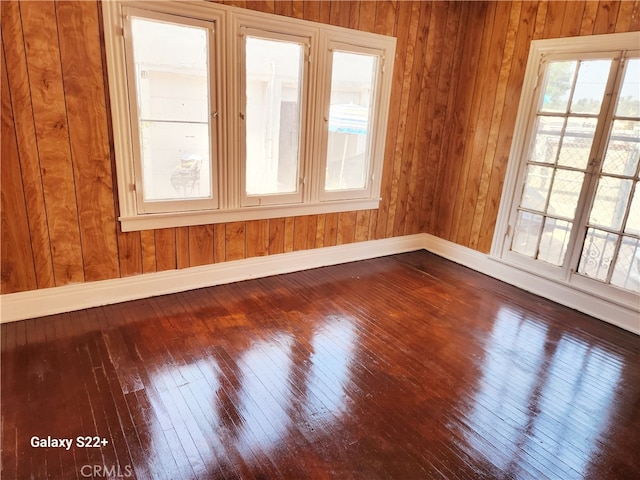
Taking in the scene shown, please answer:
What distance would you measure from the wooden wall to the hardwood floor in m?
0.46

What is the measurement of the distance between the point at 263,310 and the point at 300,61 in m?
2.04

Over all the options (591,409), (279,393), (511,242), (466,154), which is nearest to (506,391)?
(591,409)

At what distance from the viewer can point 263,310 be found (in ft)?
10.0

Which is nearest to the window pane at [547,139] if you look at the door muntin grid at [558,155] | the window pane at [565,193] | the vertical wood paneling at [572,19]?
the door muntin grid at [558,155]

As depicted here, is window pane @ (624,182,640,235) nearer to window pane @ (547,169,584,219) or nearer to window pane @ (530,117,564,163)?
window pane @ (547,169,584,219)

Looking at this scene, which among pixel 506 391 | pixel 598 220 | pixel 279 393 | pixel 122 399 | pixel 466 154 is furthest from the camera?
pixel 466 154

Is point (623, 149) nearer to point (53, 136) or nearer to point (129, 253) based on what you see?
point (129, 253)

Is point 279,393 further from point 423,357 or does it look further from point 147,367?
point 423,357

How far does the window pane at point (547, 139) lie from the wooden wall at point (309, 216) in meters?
0.28

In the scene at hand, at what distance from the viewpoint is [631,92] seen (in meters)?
3.02

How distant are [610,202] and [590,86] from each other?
0.94 m

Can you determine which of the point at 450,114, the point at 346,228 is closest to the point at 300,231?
the point at 346,228

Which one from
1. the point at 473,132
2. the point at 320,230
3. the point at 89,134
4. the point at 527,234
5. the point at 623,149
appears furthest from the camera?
the point at 473,132

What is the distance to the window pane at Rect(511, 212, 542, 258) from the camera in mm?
3723
